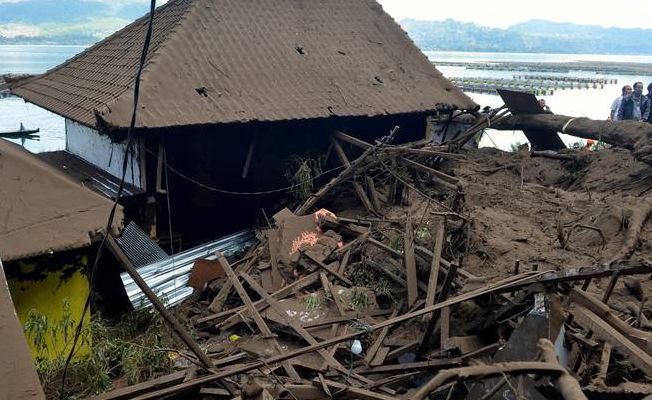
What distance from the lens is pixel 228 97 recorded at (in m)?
10.7

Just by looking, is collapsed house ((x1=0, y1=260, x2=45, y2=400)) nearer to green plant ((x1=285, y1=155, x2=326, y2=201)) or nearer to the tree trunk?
green plant ((x1=285, y1=155, x2=326, y2=201))

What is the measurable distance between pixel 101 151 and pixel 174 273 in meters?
3.86

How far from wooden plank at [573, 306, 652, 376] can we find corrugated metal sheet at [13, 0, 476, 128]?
7.57 metres

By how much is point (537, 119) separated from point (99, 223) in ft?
40.6

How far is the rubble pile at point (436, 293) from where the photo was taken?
164 inches

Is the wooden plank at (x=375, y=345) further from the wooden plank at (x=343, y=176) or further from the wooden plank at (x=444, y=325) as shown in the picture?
the wooden plank at (x=343, y=176)

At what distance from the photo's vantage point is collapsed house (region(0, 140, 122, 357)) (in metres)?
4.55

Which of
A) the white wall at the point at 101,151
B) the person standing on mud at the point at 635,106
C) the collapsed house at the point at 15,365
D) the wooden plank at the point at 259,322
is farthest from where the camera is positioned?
the person standing on mud at the point at 635,106

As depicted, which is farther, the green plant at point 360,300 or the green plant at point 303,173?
the green plant at point 303,173

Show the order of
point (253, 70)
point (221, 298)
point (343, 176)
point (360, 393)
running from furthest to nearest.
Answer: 1. point (253, 70)
2. point (343, 176)
3. point (221, 298)
4. point (360, 393)

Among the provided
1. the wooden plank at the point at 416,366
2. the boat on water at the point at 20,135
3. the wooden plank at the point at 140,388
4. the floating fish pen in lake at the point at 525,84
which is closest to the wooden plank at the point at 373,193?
the wooden plank at the point at 416,366

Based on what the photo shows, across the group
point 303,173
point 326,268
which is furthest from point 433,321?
point 303,173

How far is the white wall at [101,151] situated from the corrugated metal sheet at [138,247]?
1.18m

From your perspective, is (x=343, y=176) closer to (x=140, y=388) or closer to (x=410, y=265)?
(x=410, y=265)
